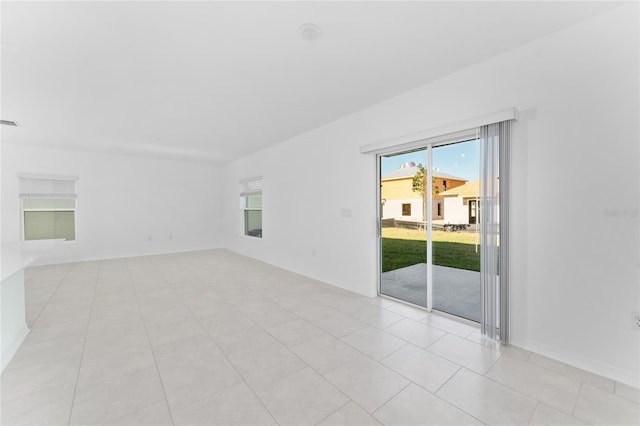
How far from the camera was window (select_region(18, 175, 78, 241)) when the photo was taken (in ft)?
19.2

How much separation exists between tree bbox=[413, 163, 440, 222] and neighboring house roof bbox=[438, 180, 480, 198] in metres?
0.13

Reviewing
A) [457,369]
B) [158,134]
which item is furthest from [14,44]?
Answer: [457,369]

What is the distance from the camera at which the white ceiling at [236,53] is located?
6.39ft

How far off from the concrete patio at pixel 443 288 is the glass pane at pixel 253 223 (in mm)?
3671

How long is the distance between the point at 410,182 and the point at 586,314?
81.8 inches

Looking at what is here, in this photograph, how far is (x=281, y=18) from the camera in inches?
79.2

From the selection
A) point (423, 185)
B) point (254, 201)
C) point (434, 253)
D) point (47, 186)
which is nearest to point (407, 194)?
point (423, 185)

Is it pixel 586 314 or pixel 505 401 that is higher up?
pixel 586 314

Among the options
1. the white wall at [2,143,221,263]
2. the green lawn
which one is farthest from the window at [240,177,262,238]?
the green lawn

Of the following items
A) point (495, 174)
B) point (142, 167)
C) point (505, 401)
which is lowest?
point (505, 401)

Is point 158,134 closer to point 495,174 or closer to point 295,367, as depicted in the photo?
point 295,367

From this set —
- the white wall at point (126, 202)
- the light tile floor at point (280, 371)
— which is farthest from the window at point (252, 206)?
the light tile floor at point (280, 371)

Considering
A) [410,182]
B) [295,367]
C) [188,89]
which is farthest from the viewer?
[410,182]

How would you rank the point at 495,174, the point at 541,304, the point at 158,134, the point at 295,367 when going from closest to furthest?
1. the point at 295,367
2. the point at 541,304
3. the point at 495,174
4. the point at 158,134
